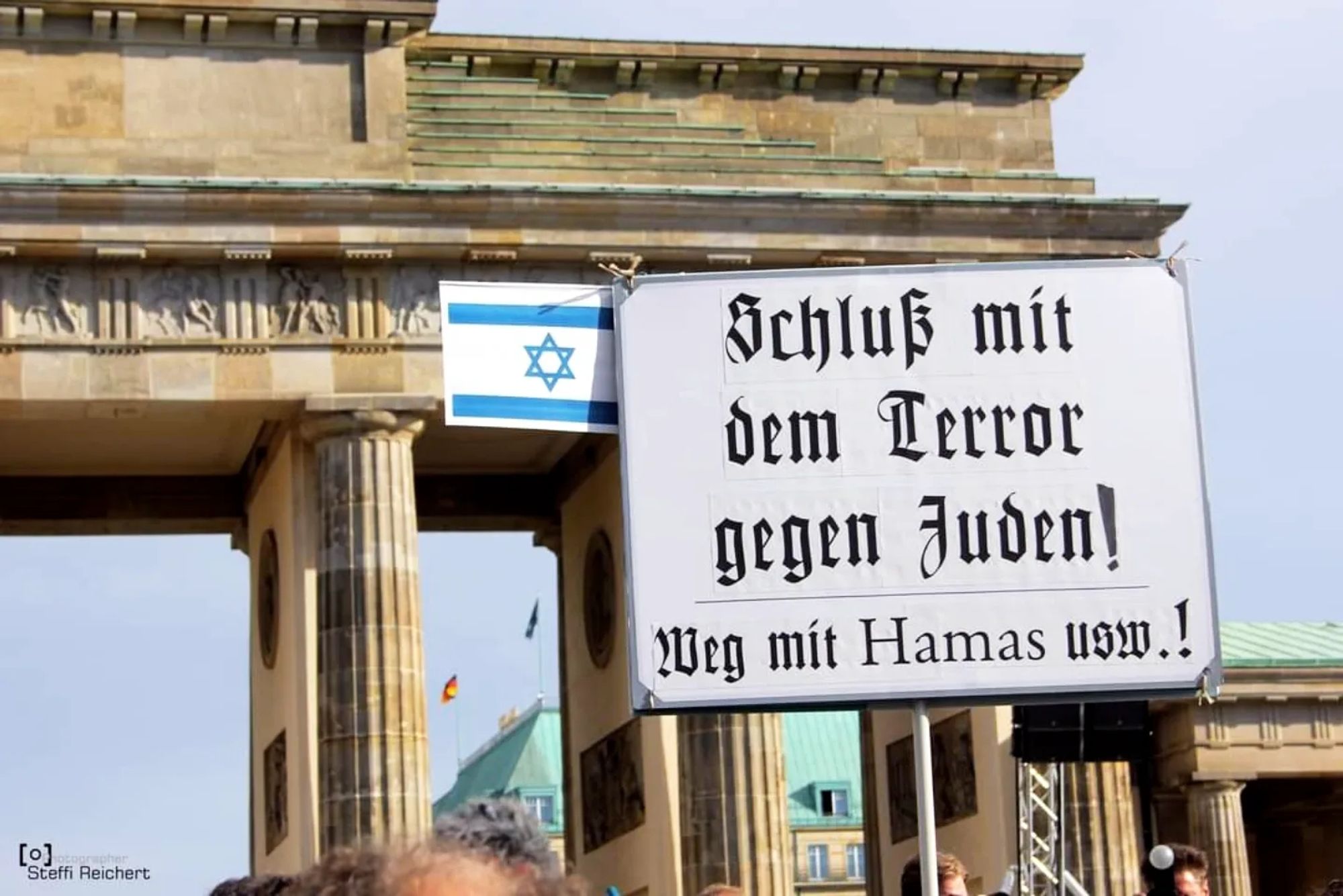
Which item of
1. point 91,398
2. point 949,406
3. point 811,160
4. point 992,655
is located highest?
point 811,160

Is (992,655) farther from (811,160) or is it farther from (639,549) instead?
(811,160)

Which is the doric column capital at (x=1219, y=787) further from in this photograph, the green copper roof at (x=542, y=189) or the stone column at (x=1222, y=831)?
the green copper roof at (x=542, y=189)

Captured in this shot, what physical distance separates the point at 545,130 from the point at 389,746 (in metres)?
8.42

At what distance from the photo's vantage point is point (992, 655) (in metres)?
12.8

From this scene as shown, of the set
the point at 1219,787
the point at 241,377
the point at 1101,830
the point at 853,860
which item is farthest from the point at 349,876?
the point at 853,860

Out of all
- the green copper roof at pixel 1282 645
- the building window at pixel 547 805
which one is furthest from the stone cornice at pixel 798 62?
the building window at pixel 547 805

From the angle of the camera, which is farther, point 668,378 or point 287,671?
point 287,671

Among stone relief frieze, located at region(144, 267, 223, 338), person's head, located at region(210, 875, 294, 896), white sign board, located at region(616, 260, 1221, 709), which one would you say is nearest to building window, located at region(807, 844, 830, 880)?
stone relief frieze, located at region(144, 267, 223, 338)

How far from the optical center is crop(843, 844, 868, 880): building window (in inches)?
4085

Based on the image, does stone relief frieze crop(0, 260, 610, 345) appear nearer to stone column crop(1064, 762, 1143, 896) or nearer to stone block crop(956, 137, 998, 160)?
stone block crop(956, 137, 998, 160)

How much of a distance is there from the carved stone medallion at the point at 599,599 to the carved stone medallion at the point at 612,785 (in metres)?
1.28

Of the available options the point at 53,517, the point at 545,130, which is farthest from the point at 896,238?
the point at 53,517

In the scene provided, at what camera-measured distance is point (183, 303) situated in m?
35.0

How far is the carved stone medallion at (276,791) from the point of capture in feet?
124
